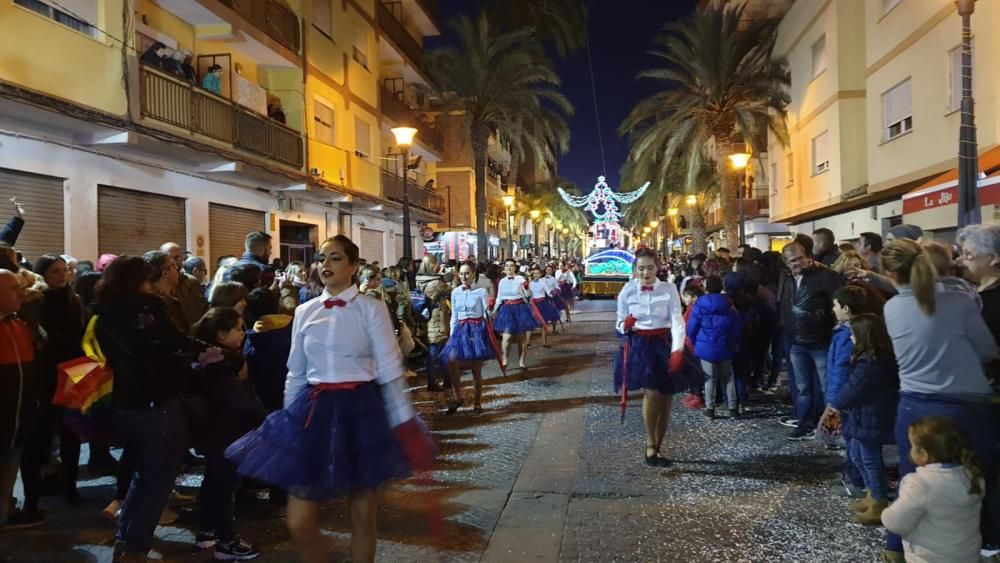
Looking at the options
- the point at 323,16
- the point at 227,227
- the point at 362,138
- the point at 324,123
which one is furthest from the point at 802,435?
the point at 362,138

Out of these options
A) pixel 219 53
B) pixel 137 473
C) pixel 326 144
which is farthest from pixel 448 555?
pixel 326 144

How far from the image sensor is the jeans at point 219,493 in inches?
176

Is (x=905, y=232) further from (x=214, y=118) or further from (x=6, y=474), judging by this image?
(x=214, y=118)

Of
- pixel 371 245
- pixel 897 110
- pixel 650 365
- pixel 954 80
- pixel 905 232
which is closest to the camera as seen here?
pixel 650 365

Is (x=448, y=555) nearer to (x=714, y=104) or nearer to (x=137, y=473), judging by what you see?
(x=137, y=473)

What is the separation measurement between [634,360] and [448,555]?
2654 mm

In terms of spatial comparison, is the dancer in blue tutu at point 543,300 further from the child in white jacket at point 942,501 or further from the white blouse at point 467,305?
the child in white jacket at point 942,501

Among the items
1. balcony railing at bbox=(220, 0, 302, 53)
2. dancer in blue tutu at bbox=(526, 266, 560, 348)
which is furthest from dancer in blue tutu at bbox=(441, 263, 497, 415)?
balcony railing at bbox=(220, 0, 302, 53)

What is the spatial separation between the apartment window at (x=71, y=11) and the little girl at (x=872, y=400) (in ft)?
39.6

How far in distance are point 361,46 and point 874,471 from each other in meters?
23.9

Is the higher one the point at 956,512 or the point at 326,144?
the point at 326,144

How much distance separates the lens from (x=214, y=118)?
1521 centimetres

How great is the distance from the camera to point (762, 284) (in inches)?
381

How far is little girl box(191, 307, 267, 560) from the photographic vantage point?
4477 millimetres
